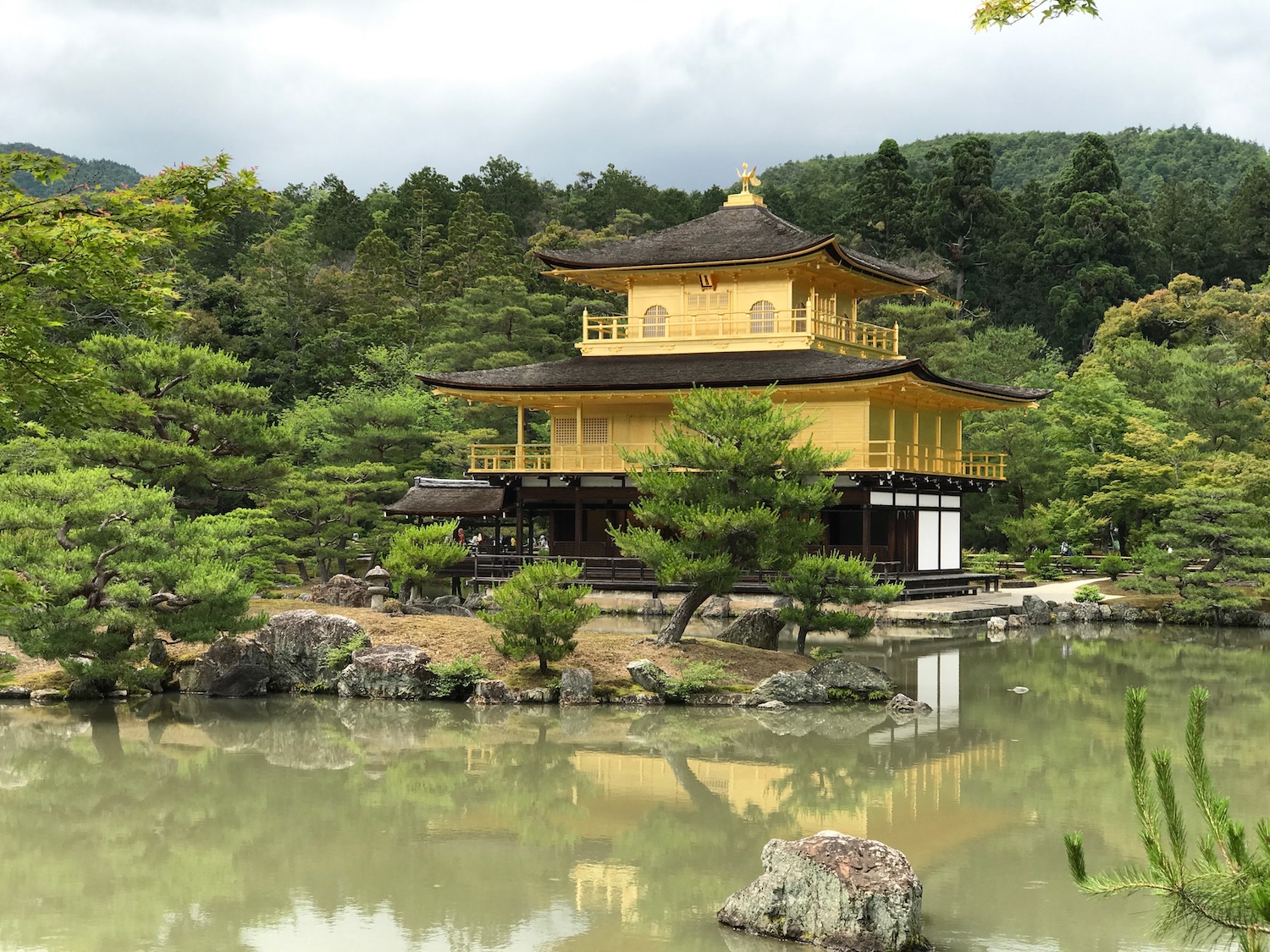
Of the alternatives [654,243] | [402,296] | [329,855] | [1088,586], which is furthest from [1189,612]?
[402,296]

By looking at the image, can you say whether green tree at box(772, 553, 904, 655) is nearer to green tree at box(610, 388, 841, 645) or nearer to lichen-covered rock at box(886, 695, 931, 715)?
green tree at box(610, 388, 841, 645)

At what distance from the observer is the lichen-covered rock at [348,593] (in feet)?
71.7

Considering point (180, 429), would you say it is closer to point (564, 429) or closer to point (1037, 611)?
point (564, 429)

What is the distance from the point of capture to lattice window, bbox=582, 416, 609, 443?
30656 millimetres

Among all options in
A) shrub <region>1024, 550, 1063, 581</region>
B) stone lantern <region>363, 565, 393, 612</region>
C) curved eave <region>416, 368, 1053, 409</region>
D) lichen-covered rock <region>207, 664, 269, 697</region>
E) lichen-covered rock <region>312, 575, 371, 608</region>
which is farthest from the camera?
shrub <region>1024, 550, 1063, 581</region>

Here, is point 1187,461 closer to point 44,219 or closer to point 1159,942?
point 1159,942

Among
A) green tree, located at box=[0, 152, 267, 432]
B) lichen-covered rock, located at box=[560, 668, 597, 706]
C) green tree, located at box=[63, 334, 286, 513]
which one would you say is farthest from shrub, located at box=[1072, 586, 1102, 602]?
green tree, located at box=[0, 152, 267, 432]

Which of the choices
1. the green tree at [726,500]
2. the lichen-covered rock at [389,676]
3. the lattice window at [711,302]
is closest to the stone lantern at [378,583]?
the lichen-covered rock at [389,676]

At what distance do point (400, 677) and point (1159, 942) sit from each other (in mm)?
11231

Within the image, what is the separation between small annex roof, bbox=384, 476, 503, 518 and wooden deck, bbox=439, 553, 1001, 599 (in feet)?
4.24

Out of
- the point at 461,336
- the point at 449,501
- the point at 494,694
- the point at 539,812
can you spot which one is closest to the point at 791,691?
the point at 494,694

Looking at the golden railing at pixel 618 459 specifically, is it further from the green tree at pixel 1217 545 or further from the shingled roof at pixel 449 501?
the green tree at pixel 1217 545

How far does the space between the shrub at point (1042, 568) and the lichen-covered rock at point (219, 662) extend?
23179mm

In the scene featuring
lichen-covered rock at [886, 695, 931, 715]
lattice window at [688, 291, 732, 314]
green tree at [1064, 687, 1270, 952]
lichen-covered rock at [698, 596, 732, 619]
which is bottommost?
lichen-covered rock at [698, 596, 732, 619]
